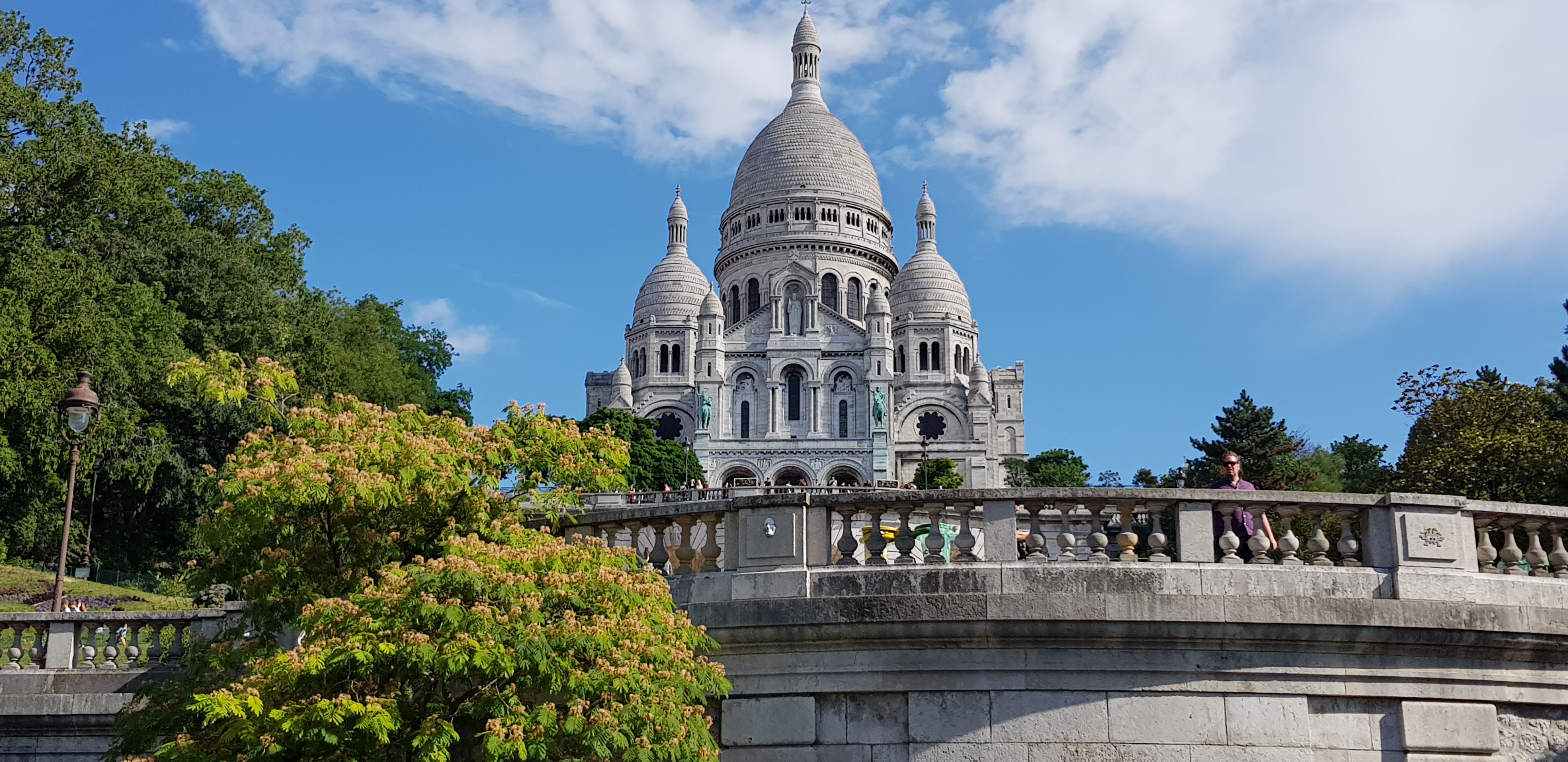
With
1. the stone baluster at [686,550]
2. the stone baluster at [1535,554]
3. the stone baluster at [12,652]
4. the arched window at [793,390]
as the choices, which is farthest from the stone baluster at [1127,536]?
the arched window at [793,390]

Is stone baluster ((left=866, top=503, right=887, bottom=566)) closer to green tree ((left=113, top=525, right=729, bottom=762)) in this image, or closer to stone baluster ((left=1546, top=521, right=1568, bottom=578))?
green tree ((left=113, top=525, right=729, bottom=762))

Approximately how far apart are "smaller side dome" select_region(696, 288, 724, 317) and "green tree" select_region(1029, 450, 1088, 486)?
76.7 feet

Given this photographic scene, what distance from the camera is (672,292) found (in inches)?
4345

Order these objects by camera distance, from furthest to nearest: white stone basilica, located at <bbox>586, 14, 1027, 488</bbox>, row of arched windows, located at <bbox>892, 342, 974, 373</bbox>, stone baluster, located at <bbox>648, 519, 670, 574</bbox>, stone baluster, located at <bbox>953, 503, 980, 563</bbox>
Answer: row of arched windows, located at <bbox>892, 342, 974, 373</bbox> < white stone basilica, located at <bbox>586, 14, 1027, 488</bbox> < stone baluster, located at <bbox>648, 519, 670, 574</bbox> < stone baluster, located at <bbox>953, 503, 980, 563</bbox>

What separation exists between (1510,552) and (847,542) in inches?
168

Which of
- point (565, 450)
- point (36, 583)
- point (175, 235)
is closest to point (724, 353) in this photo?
point (175, 235)

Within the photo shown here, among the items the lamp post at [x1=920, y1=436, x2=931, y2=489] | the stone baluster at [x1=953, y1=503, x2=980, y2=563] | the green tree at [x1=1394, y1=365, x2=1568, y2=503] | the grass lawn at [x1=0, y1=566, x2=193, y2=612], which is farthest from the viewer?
the lamp post at [x1=920, y1=436, x2=931, y2=489]

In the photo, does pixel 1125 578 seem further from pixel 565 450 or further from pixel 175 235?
pixel 175 235

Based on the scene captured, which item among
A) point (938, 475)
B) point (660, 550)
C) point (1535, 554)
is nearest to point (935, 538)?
point (660, 550)

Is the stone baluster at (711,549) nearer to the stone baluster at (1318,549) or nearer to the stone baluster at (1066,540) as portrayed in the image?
the stone baluster at (1066,540)

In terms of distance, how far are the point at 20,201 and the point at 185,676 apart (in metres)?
26.9

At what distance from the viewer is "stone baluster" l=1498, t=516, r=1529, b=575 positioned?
9.91 m

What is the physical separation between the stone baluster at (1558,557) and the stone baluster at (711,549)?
5501 mm

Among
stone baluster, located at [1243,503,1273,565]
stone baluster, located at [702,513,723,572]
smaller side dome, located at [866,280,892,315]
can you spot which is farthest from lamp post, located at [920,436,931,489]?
stone baluster, located at [1243,503,1273,565]
